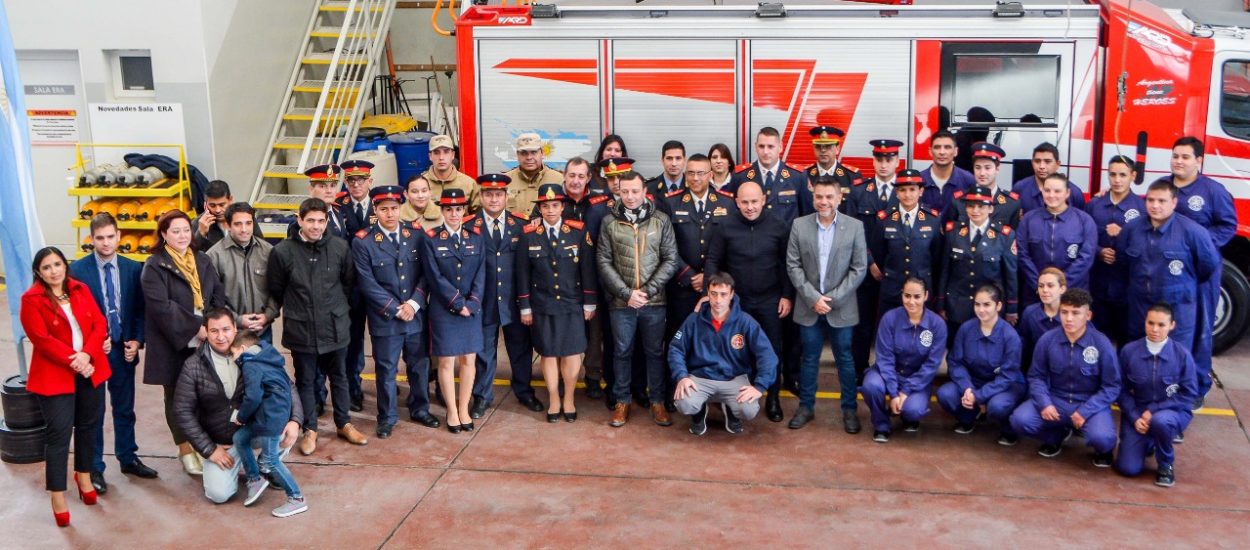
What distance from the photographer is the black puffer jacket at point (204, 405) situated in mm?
6703

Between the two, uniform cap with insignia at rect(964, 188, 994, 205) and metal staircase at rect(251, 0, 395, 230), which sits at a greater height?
metal staircase at rect(251, 0, 395, 230)

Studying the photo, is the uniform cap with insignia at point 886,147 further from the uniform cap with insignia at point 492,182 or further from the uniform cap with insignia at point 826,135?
the uniform cap with insignia at point 492,182

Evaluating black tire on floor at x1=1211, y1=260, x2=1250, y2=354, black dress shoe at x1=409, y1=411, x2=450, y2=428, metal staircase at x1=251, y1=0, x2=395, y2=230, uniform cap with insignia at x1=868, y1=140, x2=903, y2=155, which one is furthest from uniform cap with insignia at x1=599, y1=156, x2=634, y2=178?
metal staircase at x1=251, y1=0, x2=395, y2=230

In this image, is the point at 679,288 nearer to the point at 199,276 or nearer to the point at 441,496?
the point at 441,496

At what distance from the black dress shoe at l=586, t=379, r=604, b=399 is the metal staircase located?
5.03m

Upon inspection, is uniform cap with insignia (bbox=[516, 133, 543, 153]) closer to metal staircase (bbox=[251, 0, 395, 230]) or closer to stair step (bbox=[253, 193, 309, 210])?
metal staircase (bbox=[251, 0, 395, 230])

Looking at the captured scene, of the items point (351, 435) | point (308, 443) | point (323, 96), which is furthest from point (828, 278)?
point (323, 96)

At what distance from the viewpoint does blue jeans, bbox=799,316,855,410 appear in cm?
808

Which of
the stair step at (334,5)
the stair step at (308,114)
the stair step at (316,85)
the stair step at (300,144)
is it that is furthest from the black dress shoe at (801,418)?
the stair step at (334,5)

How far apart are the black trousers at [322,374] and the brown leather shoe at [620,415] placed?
184 centimetres

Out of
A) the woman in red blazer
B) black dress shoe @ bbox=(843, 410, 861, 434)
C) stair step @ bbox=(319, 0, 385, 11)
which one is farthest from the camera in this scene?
stair step @ bbox=(319, 0, 385, 11)

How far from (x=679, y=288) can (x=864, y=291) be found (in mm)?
1398

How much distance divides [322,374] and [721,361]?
2.71 m

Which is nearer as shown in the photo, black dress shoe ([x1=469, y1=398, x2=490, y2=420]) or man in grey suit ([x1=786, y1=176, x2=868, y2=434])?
man in grey suit ([x1=786, y1=176, x2=868, y2=434])
